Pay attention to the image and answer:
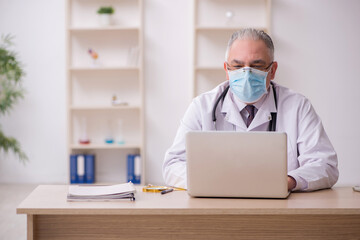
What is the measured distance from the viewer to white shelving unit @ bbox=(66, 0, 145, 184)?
486 cm

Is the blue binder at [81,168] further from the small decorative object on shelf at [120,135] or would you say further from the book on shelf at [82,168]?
the small decorative object on shelf at [120,135]

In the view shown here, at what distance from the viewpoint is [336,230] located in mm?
1508

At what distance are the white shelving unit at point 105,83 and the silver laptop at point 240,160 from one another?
3.28m

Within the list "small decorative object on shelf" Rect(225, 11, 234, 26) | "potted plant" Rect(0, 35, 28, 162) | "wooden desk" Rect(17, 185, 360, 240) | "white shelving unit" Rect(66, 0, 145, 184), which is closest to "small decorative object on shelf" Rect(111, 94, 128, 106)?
"white shelving unit" Rect(66, 0, 145, 184)

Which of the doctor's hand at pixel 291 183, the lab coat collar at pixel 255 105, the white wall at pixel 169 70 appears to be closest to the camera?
the doctor's hand at pixel 291 183

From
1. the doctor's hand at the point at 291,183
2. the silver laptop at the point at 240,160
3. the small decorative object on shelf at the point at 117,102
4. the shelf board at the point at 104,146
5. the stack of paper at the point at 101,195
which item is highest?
the small decorative object on shelf at the point at 117,102

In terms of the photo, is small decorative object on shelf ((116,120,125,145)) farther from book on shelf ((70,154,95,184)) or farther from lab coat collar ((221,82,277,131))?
lab coat collar ((221,82,277,131))

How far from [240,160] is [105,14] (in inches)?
138

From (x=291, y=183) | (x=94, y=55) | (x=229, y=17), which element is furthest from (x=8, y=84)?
(x=291, y=183)

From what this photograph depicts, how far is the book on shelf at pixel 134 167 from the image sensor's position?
15.6 ft

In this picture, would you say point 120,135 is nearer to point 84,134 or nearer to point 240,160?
point 84,134

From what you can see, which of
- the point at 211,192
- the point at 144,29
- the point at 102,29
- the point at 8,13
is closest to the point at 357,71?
the point at 144,29

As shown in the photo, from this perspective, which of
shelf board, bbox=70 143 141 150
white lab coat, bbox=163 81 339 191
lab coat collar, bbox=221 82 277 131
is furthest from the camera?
shelf board, bbox=70 143 141 150

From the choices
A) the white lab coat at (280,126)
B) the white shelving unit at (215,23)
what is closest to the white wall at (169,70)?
the white shelving unit at (215,23)
